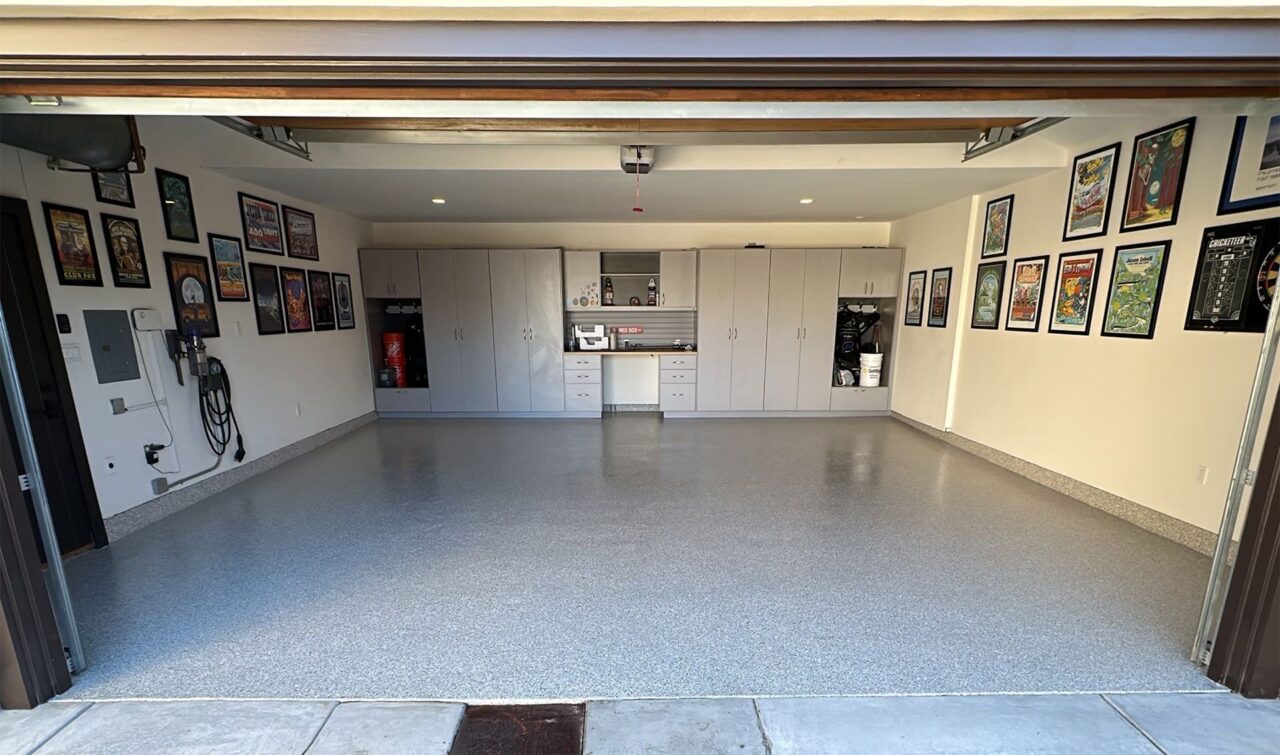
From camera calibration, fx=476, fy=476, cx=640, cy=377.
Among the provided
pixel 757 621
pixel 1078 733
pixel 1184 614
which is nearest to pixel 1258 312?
pixel 1184 614

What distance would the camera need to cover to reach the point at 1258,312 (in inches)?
93.7

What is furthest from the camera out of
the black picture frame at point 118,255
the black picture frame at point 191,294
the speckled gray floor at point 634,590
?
the black picture frame at point 191,294

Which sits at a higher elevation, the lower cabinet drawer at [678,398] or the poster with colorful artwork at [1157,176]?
the poster with colorful artwork at [1157,176]

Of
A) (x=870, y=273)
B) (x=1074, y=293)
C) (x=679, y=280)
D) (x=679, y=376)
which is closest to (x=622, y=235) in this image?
(x=679, y=280)

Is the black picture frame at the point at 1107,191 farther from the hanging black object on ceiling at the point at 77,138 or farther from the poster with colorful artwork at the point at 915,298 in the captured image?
the hanging black object on ceiling at the point at 77,138

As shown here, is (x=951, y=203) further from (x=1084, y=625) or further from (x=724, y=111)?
(x=724, y=111)

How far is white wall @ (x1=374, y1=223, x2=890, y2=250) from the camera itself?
→ 582 centimetres

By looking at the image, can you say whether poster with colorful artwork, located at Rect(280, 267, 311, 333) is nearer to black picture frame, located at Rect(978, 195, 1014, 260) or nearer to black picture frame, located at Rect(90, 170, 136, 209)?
black picture frame, located at Rect(90, 170, 136, 209)

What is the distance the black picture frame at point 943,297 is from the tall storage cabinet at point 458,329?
4.88 m

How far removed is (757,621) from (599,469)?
216 centimetres

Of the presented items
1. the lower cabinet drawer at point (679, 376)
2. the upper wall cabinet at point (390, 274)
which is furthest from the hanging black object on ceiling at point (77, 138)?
the lower cabinet drawer at point (679, 376)

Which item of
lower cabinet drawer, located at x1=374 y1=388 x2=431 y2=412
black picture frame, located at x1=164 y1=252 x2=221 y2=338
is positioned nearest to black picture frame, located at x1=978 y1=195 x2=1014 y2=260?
lower cabinet drawer, located at x1=374 y1=388 x2=431 y2=412

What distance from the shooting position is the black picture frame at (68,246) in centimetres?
254

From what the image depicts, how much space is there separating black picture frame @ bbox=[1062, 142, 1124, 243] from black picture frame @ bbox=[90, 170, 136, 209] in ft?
19.7
